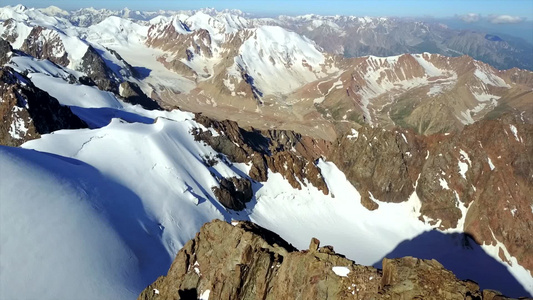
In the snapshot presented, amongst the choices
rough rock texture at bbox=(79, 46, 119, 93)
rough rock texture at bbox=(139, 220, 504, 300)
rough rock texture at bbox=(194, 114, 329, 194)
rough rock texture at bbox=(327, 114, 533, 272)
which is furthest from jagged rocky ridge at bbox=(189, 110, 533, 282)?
rough rock texture at bbox=(79, 46, 119, 93)

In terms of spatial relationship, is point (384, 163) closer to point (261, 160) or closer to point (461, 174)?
point (461, 174)

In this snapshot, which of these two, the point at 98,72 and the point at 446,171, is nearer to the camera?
the point at 446,171

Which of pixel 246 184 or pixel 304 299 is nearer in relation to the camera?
pixel 304 299

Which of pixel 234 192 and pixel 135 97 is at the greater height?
pixel 234 192

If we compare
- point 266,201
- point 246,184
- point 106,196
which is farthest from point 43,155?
point 266,201

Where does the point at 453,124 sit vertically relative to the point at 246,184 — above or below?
below

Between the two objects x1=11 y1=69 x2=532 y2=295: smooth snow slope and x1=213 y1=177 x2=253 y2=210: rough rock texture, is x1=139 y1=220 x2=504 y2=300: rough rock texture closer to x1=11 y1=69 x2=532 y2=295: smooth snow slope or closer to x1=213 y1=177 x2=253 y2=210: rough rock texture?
x1=11 y1=69 x2=532 y2=295: smooth snow slope

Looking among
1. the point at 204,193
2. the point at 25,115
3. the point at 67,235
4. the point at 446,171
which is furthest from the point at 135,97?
the point at 446,171

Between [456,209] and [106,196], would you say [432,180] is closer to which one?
[456,209]
